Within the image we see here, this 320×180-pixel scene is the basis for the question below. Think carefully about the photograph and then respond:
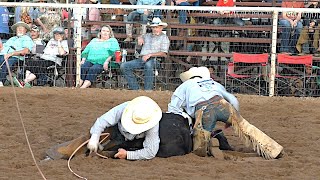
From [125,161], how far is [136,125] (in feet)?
1.25

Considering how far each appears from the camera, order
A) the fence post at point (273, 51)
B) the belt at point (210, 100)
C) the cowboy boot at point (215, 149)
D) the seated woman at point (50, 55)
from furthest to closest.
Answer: the seated woman at point (50, 55) < the fence post at point (273, 51) < the belt at point (210, 100) < the cowboy boot at point (215, 149)

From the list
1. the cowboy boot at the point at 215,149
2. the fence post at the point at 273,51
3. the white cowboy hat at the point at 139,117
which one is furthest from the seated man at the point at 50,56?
the white cowboy hat at the point at 139,117

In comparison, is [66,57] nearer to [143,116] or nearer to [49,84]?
[49,84]

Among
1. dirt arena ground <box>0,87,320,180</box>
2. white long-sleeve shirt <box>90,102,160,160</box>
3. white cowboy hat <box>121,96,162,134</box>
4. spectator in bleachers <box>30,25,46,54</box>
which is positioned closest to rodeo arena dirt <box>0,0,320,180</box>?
dirt arena ground <box>0,87,320,180</box>

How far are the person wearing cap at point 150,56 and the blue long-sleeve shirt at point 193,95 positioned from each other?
4556mm

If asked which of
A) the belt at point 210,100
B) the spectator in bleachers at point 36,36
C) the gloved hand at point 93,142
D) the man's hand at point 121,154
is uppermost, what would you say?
the spectator in bleachers at point 36,36

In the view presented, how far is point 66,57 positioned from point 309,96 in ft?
13.6

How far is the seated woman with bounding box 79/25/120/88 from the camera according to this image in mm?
12305

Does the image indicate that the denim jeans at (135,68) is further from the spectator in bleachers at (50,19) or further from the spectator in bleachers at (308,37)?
the spectator in bleachers at (308,37)

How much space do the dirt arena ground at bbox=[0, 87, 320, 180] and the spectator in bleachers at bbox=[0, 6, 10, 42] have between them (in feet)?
6.40

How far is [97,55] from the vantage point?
12.3 meters

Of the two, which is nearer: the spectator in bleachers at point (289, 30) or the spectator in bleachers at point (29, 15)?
the spectator in bleachers at point (289, 30)

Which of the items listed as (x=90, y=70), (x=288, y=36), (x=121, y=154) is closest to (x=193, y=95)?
(x=121, y=154)

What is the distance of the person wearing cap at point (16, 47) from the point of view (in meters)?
12.4
